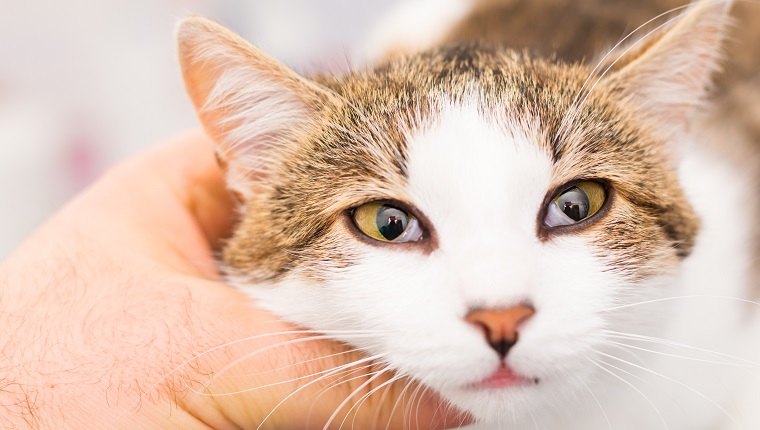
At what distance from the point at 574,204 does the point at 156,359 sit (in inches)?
24.3

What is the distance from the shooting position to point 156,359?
3.02ft

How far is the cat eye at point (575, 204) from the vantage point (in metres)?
0.93

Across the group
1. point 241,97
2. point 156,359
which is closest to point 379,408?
point 156,359

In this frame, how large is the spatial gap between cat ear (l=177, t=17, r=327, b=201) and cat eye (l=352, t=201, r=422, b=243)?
0.63 feet

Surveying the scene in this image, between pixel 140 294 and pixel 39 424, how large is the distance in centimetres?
21

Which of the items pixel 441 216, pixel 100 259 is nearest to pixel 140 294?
pixel 100 259

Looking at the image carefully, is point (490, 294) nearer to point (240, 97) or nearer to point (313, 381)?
point (313, 381)

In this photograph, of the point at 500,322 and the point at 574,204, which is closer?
the point at 500,322

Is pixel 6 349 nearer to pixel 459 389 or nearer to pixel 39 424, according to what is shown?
pixel 39 424

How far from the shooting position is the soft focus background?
2.27 meters

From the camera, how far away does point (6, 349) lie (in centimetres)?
94

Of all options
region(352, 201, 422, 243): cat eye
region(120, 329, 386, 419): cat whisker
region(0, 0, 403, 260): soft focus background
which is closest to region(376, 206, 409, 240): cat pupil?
region(352, 201, 422, 243): cat eye

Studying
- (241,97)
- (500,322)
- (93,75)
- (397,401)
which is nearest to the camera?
(500,322)

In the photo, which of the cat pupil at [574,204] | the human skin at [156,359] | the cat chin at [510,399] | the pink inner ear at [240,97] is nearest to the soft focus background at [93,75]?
the pink inner ear at [240,97]
